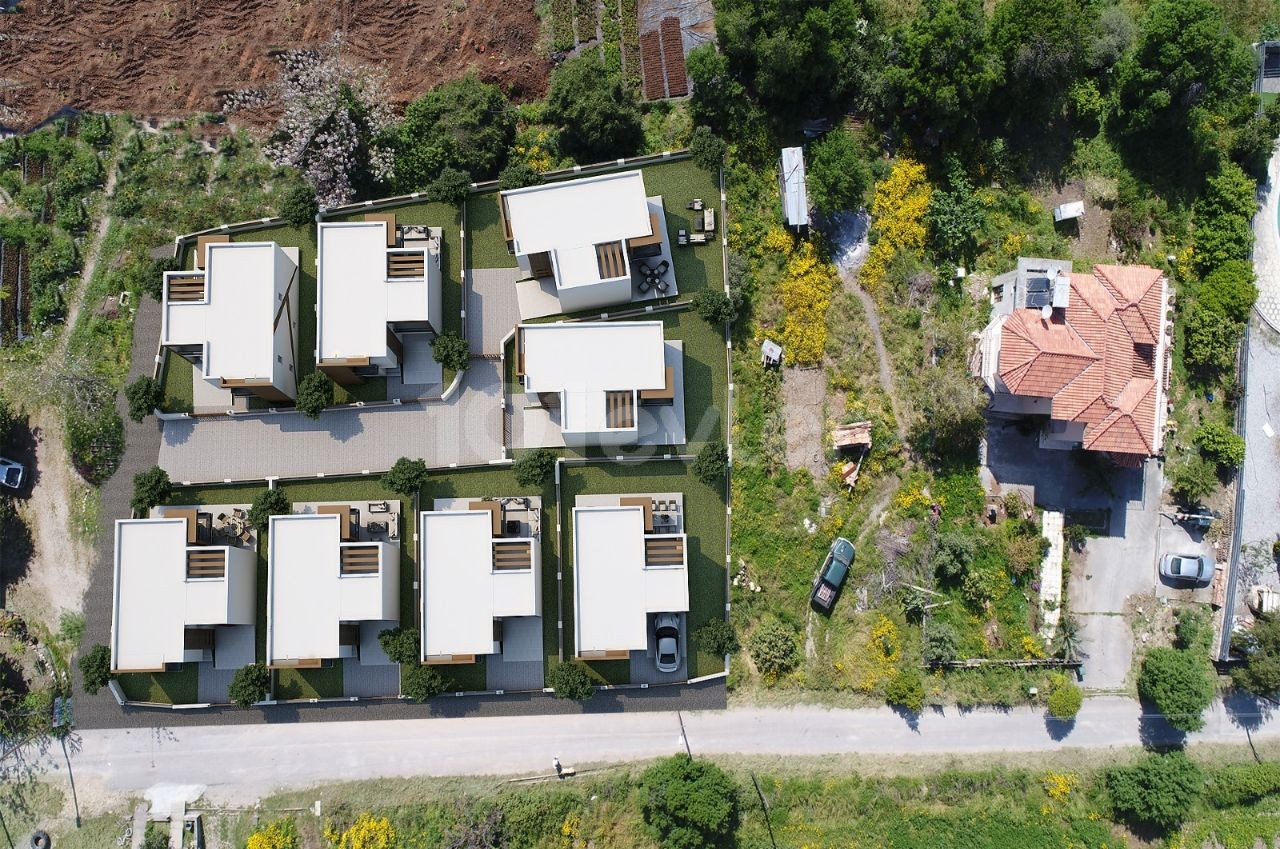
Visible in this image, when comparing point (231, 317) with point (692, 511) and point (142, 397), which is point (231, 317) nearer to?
point (142, 397)

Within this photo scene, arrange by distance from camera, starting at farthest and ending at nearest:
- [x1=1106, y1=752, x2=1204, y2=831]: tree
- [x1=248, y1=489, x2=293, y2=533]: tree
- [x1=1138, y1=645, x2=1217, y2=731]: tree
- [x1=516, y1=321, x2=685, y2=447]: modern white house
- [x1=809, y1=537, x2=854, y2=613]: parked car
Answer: [x1=809, y1=537, x2=854, y2=613]: parked car < [x1=1138, y1=645, x2=1217, y2=731]: tree < [x1=1106, y1=752, x2=1204, y2=831]: tree < [x1=248, y1=489, x2=293, y2=533]: tree < [x1=516, y1=321, x2=685, y2=447]: modern white house

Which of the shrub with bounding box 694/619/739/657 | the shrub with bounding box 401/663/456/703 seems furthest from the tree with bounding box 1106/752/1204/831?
the shrub with bounding box 401/663/456/703

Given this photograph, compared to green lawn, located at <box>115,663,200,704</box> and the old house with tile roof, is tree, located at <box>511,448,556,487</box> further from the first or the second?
the old house with tile roof

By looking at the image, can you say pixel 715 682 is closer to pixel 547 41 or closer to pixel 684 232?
pixel 684 232

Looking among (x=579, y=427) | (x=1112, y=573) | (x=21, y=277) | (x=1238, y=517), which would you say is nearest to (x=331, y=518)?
(x=579, y=427)

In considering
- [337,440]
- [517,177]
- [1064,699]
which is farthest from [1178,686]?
[337,440]

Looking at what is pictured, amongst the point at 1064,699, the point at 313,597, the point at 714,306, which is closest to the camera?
the point at 313,597
